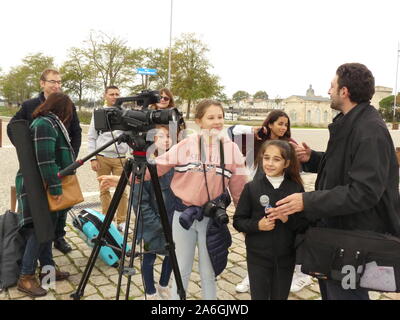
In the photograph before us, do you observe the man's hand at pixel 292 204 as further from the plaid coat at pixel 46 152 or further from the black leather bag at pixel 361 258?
the plaid coat at pixel 46 152

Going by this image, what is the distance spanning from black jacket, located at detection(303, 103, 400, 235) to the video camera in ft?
3.14

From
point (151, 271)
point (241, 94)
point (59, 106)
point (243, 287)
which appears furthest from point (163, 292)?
point (241, 94)

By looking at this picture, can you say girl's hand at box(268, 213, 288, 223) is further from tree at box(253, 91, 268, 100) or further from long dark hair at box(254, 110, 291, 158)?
tree at box(253, 91, 268, 100)

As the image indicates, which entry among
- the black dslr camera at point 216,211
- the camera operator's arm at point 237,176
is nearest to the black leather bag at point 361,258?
the black dslr camera at point 216,211

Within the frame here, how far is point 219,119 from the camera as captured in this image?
2695mm

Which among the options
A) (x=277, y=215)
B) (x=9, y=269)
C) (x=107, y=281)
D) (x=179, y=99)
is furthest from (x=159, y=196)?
(x=179, y=99)

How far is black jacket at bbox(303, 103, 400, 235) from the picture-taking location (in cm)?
192

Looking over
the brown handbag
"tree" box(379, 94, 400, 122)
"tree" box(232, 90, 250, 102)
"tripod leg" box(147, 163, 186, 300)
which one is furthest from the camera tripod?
"tree" box(232, 90, 250, 102)

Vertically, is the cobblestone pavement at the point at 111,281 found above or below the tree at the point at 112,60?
below

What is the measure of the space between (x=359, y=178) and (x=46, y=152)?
252cm

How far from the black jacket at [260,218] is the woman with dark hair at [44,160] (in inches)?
67.7

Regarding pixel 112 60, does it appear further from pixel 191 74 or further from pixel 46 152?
pixel 46 152

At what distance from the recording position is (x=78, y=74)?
36250 millimetres

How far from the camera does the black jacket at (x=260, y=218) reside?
2.46m
